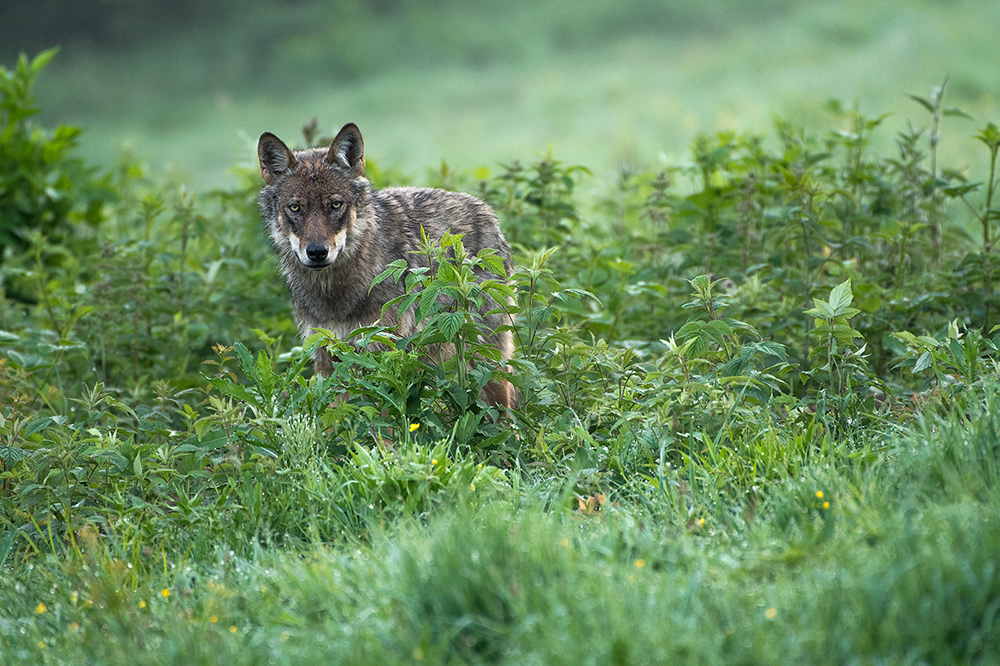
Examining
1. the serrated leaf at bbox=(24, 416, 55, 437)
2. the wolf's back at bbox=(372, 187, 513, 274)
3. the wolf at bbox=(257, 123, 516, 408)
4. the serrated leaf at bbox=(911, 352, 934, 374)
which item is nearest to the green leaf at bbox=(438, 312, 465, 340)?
the wolf at bbox=(257, 123, 516, 408)

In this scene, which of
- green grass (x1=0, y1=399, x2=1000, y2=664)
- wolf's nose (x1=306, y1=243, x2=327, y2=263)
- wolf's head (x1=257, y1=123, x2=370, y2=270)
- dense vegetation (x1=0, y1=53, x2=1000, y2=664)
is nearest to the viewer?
green grass (x1=0, y1=399, x2=1000, y2=664)

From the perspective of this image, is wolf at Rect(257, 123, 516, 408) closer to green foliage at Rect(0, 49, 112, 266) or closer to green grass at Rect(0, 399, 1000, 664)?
green grass at Rect(0, 399, 1000, 664)

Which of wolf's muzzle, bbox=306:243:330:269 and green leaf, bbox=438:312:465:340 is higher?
wolf's muzzle, bbox=306:243:330:269

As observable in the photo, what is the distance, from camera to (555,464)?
407 centimetres

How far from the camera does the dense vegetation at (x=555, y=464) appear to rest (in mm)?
2723

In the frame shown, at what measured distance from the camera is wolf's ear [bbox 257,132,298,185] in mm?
5281

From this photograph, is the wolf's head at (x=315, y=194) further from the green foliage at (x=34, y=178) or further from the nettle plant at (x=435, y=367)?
the green foliage at (x=34, y=178)

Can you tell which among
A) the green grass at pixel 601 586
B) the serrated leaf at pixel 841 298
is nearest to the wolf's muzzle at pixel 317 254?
the green grass at pixel 601 586

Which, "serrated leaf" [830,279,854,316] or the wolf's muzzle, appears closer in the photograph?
"serrated leaf" [830,279,854,316]

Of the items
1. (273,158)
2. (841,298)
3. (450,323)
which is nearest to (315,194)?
(273,158)

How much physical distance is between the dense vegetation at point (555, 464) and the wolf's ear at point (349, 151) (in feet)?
3.68

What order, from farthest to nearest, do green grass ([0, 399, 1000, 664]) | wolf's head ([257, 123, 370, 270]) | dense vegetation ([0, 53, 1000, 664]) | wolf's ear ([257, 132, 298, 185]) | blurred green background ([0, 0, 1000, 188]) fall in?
blurred green background ([0, 0, 1000, 188]) → wolf's ear ([257, 132, 298, 185]) → wolf's head ([257, 123, 370, 270]) → dense vegetation ([0, 53, 1000, 664]) → green grass ([0, 399, 1000, 664])

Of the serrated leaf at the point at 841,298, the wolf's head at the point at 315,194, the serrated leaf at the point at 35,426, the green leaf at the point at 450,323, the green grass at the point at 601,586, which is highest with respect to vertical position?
the wolf's head at the point at 315,194

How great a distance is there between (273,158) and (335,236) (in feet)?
2.22
